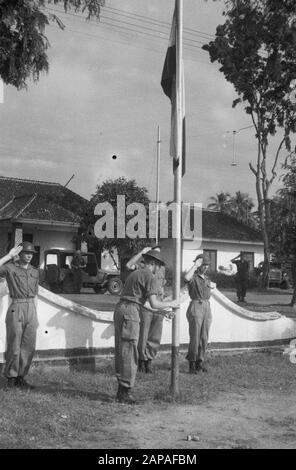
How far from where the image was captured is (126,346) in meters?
7.26

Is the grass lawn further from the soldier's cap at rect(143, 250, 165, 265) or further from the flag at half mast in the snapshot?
the flag at half mast

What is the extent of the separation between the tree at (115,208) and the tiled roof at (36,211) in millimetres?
781

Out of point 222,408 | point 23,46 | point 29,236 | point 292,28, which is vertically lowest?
point 222,408

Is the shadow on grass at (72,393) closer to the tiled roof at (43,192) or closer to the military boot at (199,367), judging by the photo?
the military boot at (199,367)

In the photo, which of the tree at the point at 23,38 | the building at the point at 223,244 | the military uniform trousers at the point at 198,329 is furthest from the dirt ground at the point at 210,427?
the building at the point at 223,244

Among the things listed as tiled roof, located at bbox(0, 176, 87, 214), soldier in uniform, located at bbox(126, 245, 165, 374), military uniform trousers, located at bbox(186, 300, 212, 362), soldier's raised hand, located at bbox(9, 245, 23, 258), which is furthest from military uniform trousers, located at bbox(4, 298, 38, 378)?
tiled roof, located at bbox(0, 176, 87, 214)

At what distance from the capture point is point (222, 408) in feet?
24.5

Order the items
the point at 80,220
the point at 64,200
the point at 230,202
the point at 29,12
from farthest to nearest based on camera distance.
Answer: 1. the point at 230,202
2. the point at 64,200
3. the point at 80,220
4. the point at 29,12

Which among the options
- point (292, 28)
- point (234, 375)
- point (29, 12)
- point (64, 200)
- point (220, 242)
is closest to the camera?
point (234, 375)

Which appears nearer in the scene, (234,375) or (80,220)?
(234,375)

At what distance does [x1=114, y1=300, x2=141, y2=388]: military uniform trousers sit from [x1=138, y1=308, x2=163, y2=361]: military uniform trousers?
2002 millimetres

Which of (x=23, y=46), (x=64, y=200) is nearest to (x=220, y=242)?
(x=64, y=200)
